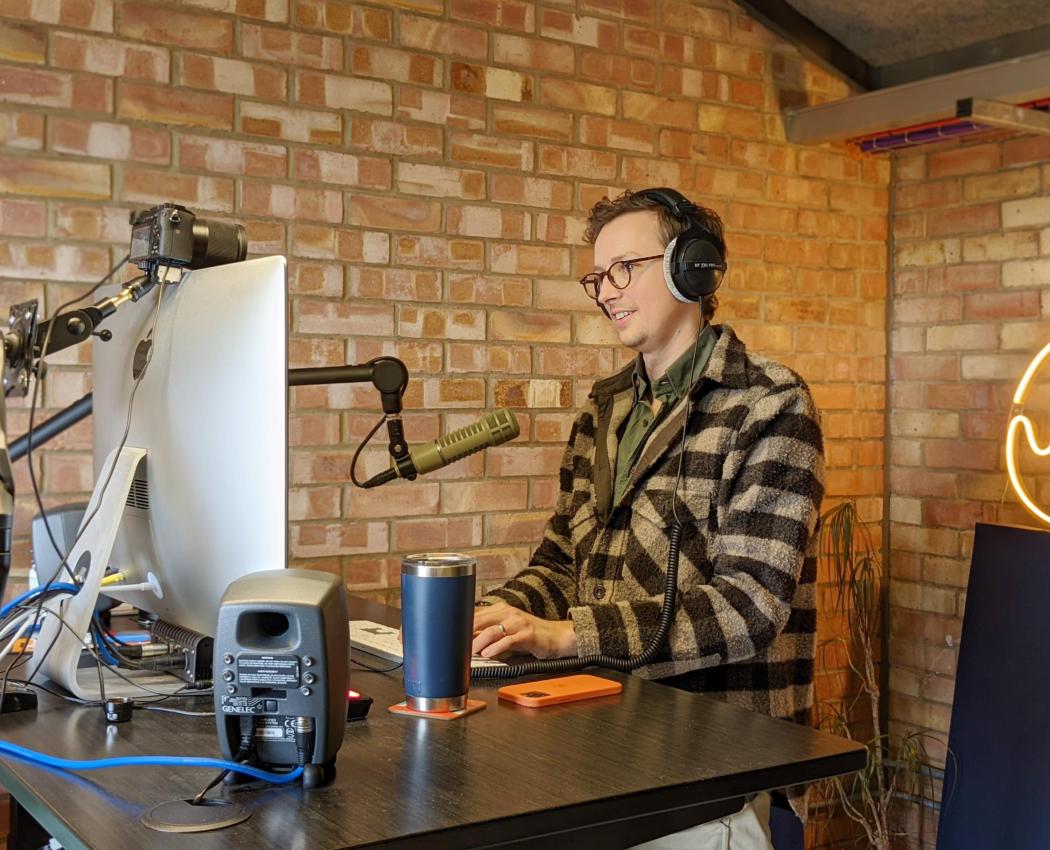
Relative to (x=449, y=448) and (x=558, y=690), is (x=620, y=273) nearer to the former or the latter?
(x=449, y=448)

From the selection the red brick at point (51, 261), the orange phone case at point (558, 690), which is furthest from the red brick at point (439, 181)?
the orange phone case at point (558, 690)

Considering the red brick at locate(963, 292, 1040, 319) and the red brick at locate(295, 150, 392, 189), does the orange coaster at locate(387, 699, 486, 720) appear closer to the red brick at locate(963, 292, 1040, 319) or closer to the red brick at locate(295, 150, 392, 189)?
the red brick at locate(295, 150, 392, 189)

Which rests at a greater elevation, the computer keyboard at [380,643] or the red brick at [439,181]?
the red brick at [439,181]

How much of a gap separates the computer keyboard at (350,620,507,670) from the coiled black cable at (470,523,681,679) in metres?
0.01

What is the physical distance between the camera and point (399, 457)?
1577mm

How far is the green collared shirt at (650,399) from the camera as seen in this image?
6.79 feet

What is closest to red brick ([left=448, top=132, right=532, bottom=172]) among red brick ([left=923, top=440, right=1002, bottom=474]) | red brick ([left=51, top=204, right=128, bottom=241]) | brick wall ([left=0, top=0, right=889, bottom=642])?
brick wall ([left=0, top=0, right=889, bottom=642])

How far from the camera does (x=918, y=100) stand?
9.95 ft

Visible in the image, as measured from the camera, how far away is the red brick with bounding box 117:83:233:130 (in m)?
2.51

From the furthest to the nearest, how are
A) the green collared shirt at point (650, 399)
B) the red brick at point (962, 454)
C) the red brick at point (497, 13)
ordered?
the red brick at point (962, 454)
the red brick at point (497, 13)
the green collared shirt at point (650, 399)

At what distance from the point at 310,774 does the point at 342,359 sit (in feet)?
5.72

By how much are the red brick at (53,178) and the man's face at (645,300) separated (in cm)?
109

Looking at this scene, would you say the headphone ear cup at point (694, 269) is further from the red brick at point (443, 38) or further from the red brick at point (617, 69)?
the red brick at point (617, 69)

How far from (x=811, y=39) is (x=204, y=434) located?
273 centimetres
